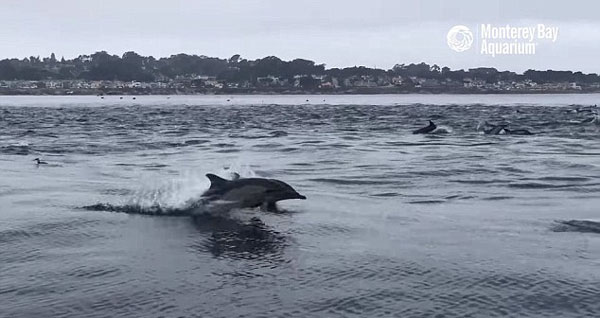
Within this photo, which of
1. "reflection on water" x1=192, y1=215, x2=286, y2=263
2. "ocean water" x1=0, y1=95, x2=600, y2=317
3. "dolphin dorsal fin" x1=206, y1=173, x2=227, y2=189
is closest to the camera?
"ocean water" x1=0, y1=95, x2=600, y2=317

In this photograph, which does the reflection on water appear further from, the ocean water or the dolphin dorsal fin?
the dolphin dorsal fin

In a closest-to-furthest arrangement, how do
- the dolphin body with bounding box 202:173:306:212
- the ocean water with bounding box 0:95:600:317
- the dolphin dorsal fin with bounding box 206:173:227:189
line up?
the ocean water with bounding box 0:95:600:317, the dolphin body with bounding box 202:173:306:212, the dolphin dorsal fin with bounding box 206:173:227:189

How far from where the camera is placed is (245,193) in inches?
566

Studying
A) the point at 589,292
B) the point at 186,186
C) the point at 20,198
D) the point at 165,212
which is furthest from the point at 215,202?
the point at 589,292

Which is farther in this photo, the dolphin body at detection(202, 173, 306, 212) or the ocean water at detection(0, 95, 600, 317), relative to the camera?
the dolphin body at detection(202, 173, 306, 212)

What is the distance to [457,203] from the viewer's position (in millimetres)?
15703

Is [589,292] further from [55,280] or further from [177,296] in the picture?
[55,280]

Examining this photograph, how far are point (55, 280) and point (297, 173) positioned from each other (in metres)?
12.6

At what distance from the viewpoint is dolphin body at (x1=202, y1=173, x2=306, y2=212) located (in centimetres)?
1433

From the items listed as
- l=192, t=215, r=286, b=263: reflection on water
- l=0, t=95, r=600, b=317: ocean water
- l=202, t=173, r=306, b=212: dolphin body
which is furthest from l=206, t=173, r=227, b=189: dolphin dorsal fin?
l=192, t=215, r=286, b=263: reflection on water

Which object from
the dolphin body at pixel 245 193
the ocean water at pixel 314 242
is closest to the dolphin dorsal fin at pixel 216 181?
the dolphin body at pixel 245 193

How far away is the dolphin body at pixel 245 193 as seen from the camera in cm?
1433

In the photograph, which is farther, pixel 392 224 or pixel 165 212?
pixel 165 212

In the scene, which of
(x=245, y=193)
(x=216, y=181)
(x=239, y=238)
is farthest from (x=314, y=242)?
(x=216, y=181)
